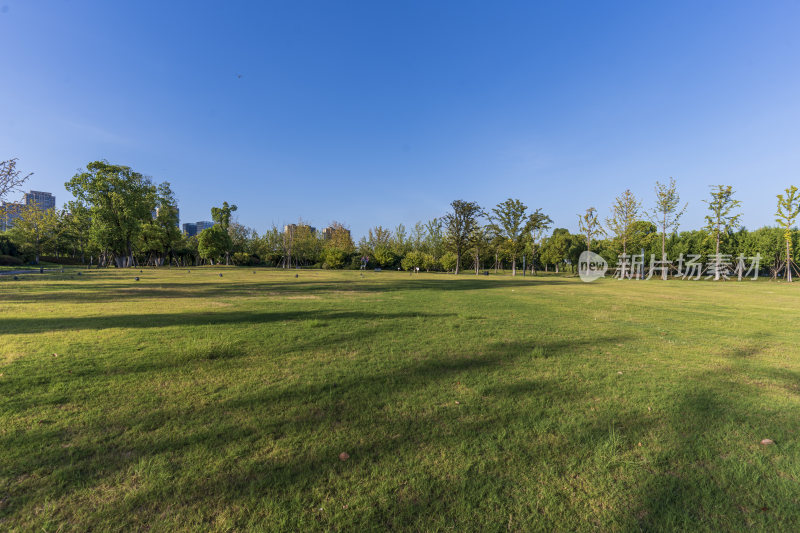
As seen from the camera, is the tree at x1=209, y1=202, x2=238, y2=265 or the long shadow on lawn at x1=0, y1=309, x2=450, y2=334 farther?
the tree at x1=209, y1=202, x2=238, y2=265

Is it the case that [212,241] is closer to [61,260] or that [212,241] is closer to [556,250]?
[61,260]

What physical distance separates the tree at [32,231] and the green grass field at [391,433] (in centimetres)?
6646

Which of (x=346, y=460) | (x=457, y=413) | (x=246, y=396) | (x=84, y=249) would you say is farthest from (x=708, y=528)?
(x=84, y=249)

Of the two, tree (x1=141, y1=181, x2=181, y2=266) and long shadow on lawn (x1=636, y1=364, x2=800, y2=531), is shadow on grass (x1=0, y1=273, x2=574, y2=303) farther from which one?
tree (x1=141, y1=181, x2=181, y2=266)

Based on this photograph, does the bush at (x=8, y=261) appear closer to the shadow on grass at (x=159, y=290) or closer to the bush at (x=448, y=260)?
the shadow on grass at (x=159, y=290)

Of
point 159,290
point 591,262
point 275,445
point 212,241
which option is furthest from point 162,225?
point 591,262

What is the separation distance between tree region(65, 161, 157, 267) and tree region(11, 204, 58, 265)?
55.9 feet

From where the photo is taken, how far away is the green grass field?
2363mm

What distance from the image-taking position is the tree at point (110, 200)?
1649 inches

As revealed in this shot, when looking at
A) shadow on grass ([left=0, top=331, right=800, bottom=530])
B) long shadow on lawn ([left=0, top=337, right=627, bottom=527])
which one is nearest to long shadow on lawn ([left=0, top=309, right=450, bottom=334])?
shadow on grass ([left=0, top=331, right=800, bottom=530])

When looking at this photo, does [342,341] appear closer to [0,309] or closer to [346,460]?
[346,460]

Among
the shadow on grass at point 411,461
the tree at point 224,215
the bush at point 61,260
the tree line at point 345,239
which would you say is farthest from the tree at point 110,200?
the shadow on grass at point 411,461

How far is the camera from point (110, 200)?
4288 cm

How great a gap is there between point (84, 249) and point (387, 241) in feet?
188
